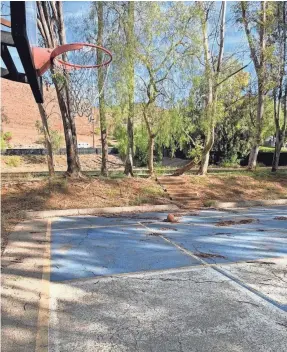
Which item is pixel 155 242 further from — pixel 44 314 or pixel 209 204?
pixel 209 204

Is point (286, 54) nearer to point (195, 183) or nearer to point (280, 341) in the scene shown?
point (195, 183)

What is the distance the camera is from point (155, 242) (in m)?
5.83

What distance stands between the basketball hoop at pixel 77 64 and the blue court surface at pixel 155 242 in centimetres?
245

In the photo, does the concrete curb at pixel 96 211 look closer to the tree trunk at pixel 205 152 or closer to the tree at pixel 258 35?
the tree trunk at pixel 205 152

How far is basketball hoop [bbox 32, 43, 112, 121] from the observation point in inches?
94.2

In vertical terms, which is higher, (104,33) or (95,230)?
(104,33)

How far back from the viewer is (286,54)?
14.7 metres

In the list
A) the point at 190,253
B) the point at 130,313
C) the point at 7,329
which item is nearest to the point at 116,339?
the point at 130,313

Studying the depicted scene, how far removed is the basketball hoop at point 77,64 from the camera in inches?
94.2

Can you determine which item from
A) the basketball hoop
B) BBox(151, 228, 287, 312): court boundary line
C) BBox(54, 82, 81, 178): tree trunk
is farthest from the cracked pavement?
BBox(54, 82, 81, 178): tree trunk

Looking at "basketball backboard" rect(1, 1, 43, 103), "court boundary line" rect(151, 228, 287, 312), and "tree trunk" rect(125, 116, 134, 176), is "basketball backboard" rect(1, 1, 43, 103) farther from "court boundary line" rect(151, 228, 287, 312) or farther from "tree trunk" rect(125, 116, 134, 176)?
"tree trunk" rect(125, 116, 134, 176)

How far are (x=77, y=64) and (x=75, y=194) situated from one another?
650 cm

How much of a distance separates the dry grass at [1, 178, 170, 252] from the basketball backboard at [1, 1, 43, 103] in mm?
6564

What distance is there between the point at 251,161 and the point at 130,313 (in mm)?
14686
